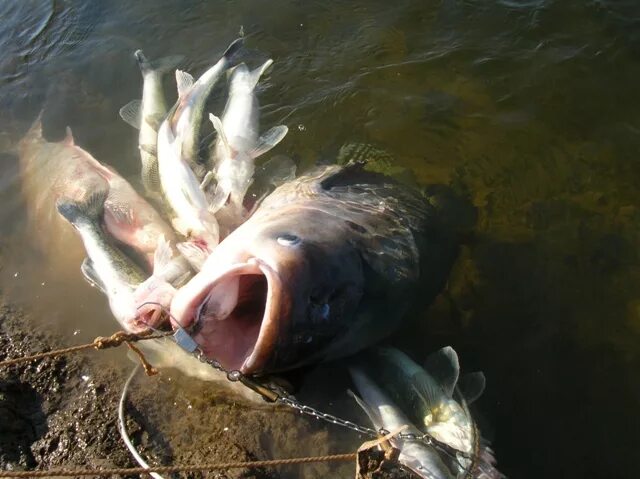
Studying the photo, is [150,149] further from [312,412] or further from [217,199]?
[312,412]

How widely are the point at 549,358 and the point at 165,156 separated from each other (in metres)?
3.05

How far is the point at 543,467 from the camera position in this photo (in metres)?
3.39

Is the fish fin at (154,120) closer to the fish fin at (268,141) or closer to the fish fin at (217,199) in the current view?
the fish fin at (268,141)

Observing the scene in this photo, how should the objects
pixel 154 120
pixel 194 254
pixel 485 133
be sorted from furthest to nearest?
pixel 485 133, pixel 154 120, pixel 194 254

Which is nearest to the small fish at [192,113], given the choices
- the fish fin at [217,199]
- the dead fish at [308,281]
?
the fish fin at [217,199]

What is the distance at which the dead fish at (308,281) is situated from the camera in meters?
2.68

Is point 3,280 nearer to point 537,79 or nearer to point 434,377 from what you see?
point 434,377

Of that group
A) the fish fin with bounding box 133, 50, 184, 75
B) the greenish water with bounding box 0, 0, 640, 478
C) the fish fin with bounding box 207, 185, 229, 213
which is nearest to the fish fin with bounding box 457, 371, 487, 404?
the greenish water with bounding box 0, 0, 640, 478

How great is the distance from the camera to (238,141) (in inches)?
183

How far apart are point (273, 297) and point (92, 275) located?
1.93 m

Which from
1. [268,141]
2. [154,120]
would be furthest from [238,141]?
[154,120]

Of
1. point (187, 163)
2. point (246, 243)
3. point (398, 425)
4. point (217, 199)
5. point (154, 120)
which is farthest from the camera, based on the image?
point (154, 120)

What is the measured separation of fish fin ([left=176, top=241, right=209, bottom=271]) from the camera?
3.74 meters

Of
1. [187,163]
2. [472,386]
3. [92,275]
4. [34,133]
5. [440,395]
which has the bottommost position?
[472,386]
